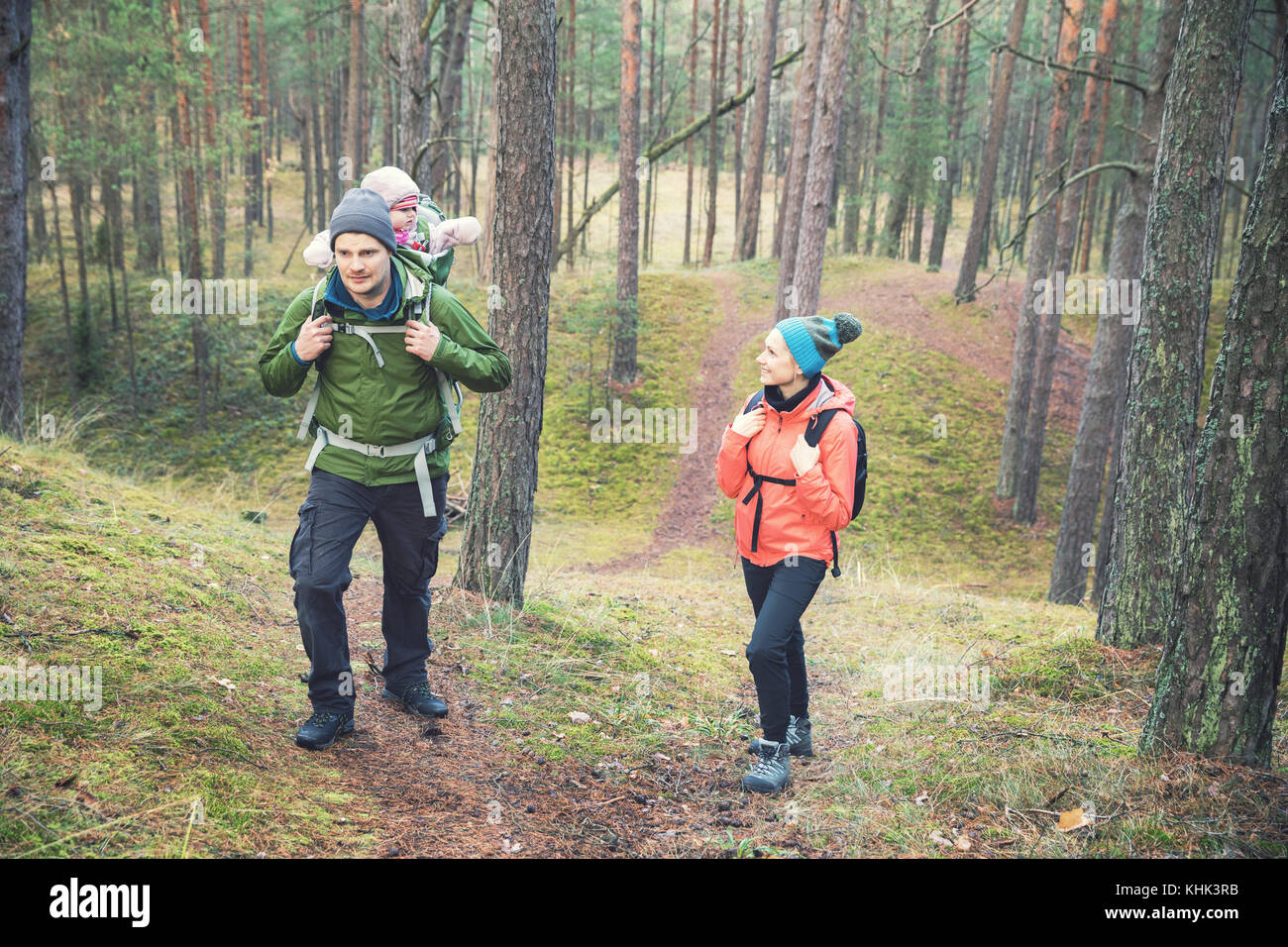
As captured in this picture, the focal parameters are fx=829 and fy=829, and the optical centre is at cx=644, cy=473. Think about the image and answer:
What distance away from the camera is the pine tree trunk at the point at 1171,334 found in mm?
5430

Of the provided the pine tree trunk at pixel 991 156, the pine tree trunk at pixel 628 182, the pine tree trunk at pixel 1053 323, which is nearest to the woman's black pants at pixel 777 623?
the pine tree trunk at pixel 1053 323

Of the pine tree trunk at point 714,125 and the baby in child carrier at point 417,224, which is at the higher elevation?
the pine tree trunk at point 714,125

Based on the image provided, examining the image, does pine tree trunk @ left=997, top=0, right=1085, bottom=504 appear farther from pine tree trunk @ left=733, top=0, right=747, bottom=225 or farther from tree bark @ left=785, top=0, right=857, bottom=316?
pine tree trunk @ left=733, top=0, right=747, bottom=225

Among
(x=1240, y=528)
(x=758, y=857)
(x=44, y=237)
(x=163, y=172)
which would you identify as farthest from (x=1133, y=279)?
(x=44, y=237)

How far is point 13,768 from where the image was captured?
2801mm

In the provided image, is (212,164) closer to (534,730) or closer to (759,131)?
(759,131)

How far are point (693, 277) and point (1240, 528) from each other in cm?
2024

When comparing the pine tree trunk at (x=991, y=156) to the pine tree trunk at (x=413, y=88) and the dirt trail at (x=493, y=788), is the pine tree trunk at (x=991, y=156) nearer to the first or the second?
the pine tree trunk at (x=413, y=88)

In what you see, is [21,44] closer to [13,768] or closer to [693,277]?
[13,768]

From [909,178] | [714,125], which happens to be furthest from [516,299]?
[909,178]

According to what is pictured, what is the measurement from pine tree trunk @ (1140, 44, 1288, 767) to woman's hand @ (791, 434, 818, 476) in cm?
166

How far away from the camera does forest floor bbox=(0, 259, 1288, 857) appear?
10.1 feet

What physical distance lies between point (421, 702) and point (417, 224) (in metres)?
2.51

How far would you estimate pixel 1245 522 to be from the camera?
350cm
